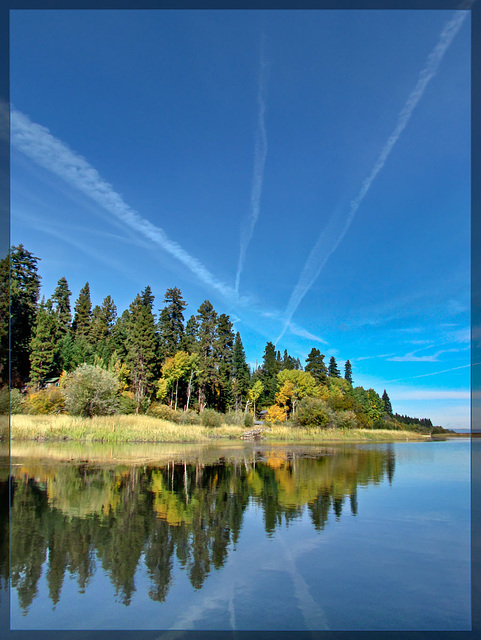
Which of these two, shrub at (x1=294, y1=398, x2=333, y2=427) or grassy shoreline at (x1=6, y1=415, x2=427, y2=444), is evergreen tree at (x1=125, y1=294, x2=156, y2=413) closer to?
grassy shoreline at (x1=6, y1=415, x2=427, y2=444)

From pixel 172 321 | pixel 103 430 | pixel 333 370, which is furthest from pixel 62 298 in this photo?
pixel 333 370

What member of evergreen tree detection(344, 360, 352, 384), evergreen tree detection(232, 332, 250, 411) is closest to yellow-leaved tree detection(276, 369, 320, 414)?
evergreen tree detection(232, 332, 250, 411)

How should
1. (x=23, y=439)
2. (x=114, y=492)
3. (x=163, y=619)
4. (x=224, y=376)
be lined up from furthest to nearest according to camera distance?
(x=224, y=376)
(x=23, y=439)
(x=114, y=492)
(x=163, y=619)

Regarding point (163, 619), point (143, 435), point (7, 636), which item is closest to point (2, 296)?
point (7, 636)

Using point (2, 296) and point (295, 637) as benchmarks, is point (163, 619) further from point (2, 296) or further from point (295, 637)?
point (2, 296)

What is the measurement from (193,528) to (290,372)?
6661 centimetres

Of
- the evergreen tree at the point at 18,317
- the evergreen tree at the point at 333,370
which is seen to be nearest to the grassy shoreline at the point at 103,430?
the evergreen tree at the point at 18,317

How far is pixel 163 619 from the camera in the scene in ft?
13.6

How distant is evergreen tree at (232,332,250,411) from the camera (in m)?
75.6

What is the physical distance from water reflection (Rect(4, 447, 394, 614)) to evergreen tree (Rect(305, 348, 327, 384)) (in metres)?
72.0

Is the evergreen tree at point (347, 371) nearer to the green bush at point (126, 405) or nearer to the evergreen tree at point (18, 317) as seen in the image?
the green bush at point (126, 405)

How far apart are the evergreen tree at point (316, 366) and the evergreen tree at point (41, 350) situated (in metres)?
54.1

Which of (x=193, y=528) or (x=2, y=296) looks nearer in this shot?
(x=2, y=296)

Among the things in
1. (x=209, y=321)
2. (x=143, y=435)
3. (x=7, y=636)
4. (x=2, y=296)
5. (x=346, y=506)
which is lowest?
(x=143, y=435)
